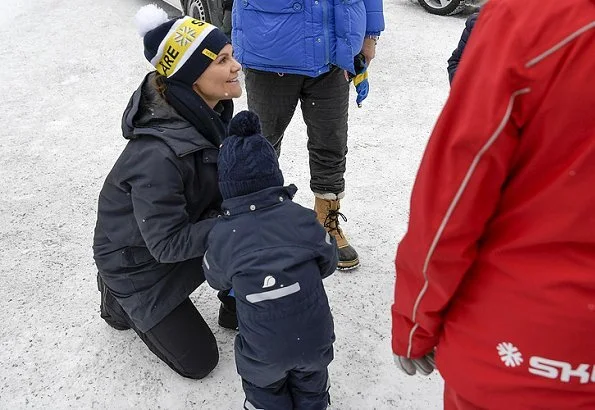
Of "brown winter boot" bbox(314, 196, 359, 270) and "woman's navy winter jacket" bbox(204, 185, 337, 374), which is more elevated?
"woman's navy winter jacket" bbox(204, 185, 337, 374)

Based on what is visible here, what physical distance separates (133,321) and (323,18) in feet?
5.30

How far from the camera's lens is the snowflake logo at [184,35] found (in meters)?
2.28

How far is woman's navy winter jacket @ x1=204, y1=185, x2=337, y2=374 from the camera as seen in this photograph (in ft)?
6.14

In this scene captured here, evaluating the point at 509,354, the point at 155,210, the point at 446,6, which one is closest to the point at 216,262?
the point at 155,210

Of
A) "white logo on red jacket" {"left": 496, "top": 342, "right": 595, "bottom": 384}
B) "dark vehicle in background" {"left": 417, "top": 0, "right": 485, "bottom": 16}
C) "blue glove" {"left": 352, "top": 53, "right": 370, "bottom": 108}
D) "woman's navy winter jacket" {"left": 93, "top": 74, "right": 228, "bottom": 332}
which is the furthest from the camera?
"dark vehicle in background" {"left": 417, "top": 0, "right": 485, "bottom": 16}

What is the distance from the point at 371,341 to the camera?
2689 millimetres

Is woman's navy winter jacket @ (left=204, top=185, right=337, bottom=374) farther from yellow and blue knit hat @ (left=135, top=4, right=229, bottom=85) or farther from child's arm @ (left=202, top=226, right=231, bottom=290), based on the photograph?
yellow and blue knit hat @ (left=135, top=4, right=229, bottom=85)

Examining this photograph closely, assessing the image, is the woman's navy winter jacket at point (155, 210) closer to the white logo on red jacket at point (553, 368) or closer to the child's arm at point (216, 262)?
the child's arm at point (216, 262)

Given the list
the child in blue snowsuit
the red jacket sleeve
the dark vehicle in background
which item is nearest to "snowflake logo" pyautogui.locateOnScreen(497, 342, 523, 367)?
the red jacket sleeve

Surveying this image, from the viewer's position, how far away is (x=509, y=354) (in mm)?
1188

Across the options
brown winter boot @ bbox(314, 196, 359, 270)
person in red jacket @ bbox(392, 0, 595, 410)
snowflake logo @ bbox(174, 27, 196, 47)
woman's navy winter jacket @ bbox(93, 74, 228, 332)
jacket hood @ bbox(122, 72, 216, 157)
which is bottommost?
brown winter boot @ bbox(314, 196, 359, 270)

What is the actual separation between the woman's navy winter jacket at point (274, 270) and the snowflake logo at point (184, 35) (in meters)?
→ 0.77

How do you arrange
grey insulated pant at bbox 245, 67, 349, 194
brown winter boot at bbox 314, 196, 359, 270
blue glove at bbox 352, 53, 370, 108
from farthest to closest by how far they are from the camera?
brown winter boot at bbox 314, 196, 359, 270, blue glove at bbox 352, 53, 370, 108, grey insulated pant at bbox 245, 67, 349, 194

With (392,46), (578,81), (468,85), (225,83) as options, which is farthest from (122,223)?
(392,46)
